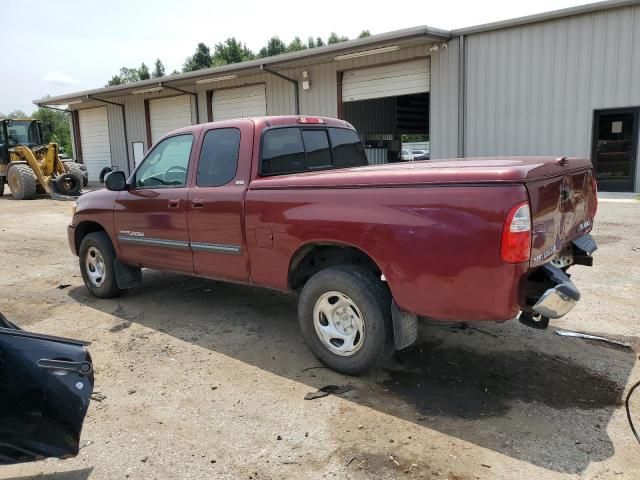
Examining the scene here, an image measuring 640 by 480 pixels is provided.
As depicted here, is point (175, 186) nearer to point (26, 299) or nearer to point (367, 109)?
point (26, 299)

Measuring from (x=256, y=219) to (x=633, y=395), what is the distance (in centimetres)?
305

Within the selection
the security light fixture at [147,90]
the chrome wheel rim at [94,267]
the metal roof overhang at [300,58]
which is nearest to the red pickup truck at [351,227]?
the chrome wheel rim at [94,267]

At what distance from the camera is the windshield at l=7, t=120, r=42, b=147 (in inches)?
815

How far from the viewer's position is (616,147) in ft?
44.3

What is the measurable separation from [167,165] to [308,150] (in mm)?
1485

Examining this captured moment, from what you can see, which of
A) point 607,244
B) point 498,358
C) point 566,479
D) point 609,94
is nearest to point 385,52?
point 609,94

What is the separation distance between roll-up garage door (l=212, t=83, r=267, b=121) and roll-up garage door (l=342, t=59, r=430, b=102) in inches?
146

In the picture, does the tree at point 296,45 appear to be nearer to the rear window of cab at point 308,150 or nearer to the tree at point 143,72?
the tree at point 143,72

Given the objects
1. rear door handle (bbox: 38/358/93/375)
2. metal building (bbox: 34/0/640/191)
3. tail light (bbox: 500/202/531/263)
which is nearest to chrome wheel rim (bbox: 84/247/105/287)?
rear door handle (bbox: 38/358/93/375)

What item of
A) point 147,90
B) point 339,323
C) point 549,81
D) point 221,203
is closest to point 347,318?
point 339,323

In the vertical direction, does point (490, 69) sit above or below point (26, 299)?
above

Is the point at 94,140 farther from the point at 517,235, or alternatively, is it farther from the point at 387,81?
the point at 517,235

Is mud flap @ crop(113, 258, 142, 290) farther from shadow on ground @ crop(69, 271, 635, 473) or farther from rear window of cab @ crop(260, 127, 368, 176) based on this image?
rear window of cab @ crop(260, 127, 368, 176)

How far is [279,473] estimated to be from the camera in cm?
297
